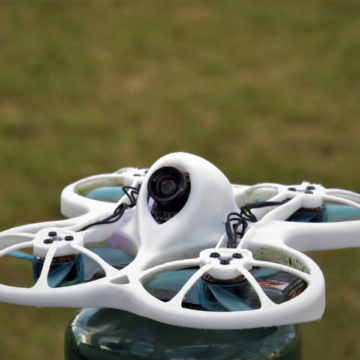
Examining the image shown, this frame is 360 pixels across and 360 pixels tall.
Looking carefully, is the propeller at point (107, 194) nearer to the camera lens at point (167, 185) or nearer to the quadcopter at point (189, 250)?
the quadcopter at point (189, 250)

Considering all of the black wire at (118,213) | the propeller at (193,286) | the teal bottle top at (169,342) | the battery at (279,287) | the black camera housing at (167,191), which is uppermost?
the black camera housing at (167,191)

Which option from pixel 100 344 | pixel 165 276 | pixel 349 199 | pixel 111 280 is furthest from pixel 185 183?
pixel 349 199

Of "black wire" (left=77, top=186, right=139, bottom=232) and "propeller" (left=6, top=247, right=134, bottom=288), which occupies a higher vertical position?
"black wire" (left=77, top=186, right=139, bottom=232)

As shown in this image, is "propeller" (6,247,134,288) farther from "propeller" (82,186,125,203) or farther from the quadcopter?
"propeller" (82,186,125,203)

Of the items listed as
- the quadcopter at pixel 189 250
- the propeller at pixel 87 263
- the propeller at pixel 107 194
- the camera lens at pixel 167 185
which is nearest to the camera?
the quadcopter at pixel 189 250

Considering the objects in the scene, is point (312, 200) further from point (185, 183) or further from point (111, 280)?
point (111, 280)

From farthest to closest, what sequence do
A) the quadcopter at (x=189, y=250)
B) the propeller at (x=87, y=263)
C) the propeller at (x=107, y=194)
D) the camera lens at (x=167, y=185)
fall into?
the propeller at (x=107, y=194) < the camera lens at (x=167, y=185) < the propeller at (x=87, y=263) < the quadcopter at (x=189, y=250)

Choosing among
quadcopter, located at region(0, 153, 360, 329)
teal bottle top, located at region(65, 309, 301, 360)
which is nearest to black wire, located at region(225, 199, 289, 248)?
quadcopter, located at region(0, 153, 360, 329)

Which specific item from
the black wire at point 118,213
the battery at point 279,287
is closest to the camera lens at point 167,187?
the black wire at point 118,213
